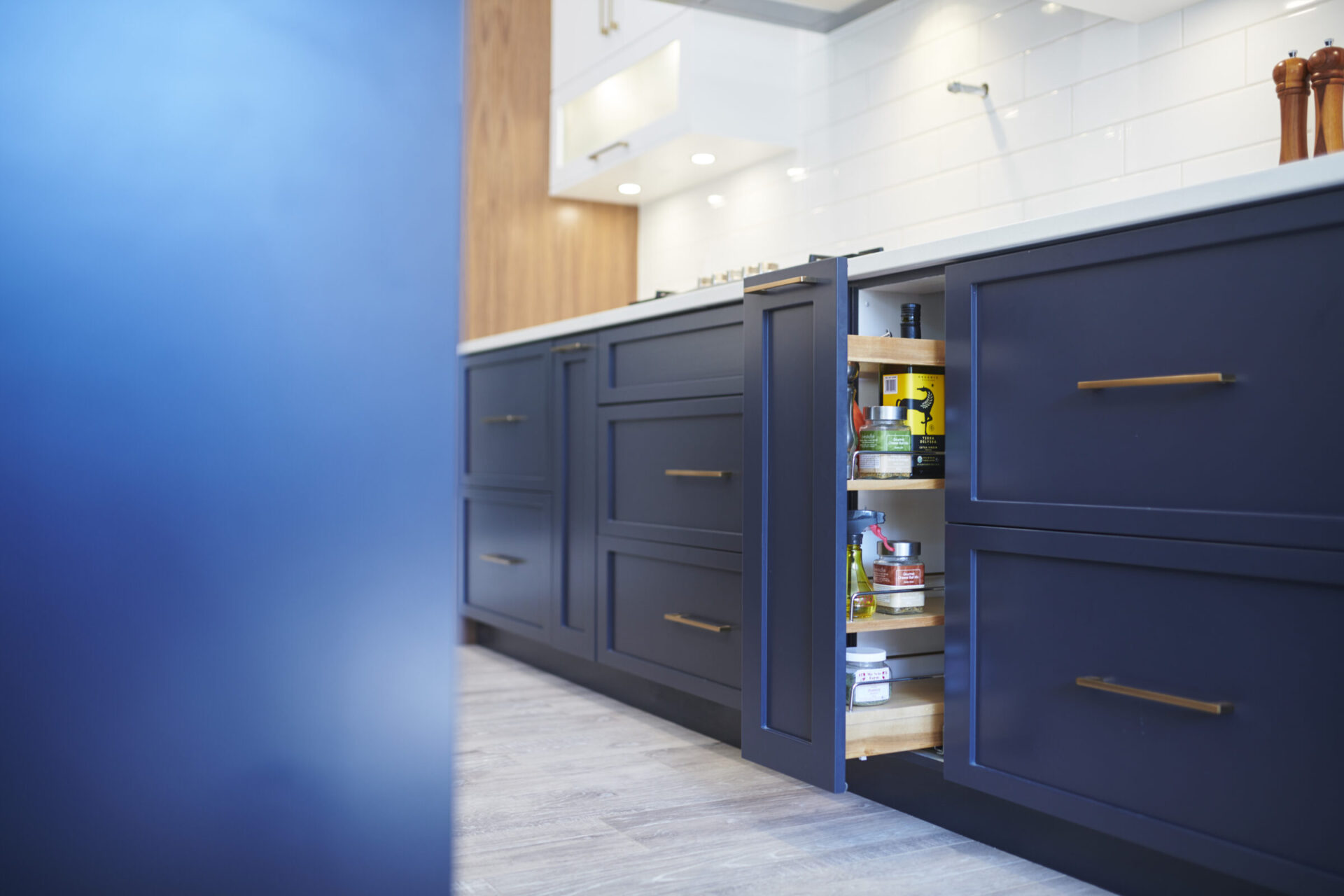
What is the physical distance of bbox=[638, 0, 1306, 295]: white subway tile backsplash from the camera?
6.22 ft

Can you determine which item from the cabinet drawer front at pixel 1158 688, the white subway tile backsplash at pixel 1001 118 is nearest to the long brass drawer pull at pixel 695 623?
the cabinet drawer front at pixel 1158 688

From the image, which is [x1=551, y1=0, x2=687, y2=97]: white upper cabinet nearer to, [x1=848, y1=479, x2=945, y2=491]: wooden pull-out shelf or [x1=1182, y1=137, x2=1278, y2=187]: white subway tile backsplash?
[x1=1182, y1=137, x2=1278, y2=187]: white subway tile backsplash

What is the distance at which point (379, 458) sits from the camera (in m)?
0.44

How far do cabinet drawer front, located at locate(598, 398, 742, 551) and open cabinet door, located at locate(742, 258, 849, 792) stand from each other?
0.33 meters

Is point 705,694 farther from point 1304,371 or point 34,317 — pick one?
point 34,317

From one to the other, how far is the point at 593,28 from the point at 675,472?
5.90 feet

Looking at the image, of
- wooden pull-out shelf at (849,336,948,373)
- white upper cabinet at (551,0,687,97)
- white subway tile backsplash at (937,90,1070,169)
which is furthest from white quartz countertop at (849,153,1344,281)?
white upper cabinet at (551,0,687,97)

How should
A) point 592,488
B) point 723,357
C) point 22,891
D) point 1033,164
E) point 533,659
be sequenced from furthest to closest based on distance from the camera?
point 533,659, point 592,488, point 1033,164, point 723,357, point 22,891

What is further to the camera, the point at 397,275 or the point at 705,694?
the point at 705,694

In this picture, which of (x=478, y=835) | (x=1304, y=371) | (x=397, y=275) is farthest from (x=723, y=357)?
(x=397, y=275)

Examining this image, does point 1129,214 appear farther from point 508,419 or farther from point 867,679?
point 508,419

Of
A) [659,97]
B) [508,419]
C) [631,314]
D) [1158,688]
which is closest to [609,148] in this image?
[659,97]

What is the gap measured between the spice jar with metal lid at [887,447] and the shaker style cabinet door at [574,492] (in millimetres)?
1056

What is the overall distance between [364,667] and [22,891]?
0.47ft
